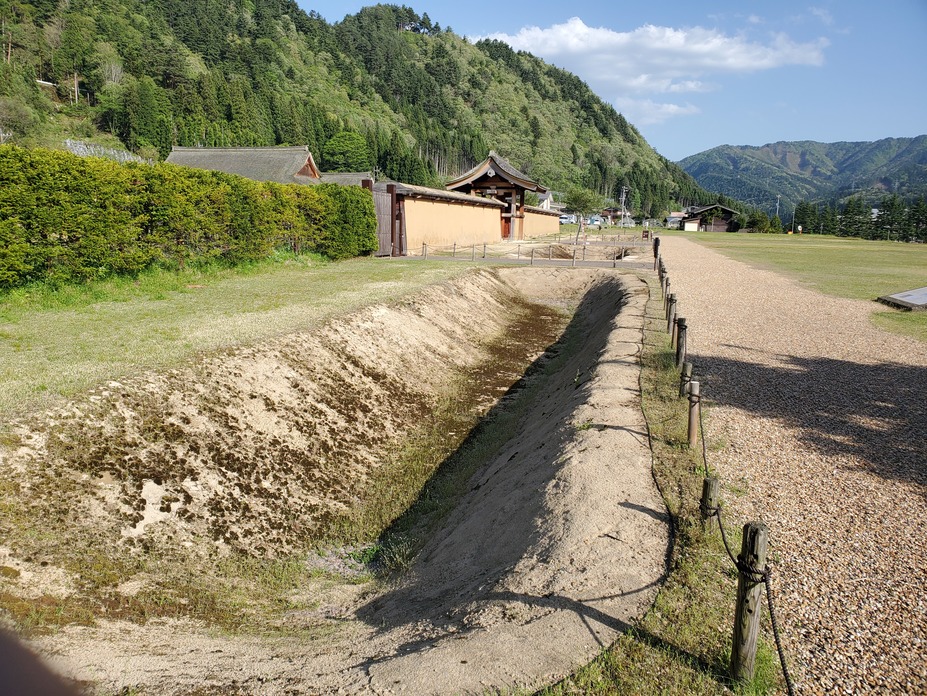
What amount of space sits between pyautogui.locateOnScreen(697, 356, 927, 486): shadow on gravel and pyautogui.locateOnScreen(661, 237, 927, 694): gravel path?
0.02 meters

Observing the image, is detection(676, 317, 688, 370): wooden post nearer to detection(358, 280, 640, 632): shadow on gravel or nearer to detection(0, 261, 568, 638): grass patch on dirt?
detection(358, 280, 640, 632): shadow on gravel

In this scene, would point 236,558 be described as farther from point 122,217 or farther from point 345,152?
point 345,152

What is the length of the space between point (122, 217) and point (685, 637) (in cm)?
1400

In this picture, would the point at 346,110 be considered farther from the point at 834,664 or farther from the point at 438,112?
the point at 834,664

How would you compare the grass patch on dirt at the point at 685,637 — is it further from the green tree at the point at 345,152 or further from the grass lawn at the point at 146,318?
the green tree at the point at 345,152

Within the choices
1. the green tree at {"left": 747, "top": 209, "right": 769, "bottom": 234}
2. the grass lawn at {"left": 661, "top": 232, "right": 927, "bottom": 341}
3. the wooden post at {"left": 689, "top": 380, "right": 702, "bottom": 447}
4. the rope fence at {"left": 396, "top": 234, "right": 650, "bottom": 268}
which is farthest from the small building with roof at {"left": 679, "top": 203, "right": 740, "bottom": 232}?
the wooden post at {"left": 689, "top": 380, "right": 702, "bottom": 447}

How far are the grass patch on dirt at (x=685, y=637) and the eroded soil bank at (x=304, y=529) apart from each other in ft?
0.47

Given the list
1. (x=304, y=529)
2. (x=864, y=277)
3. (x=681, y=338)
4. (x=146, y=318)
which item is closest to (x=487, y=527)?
(x=304, y=529)

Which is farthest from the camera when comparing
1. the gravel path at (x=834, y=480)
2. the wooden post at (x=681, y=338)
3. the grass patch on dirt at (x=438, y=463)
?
the wooden post at (x=681, y=338)

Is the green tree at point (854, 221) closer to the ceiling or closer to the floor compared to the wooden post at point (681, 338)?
closer to the ceiling

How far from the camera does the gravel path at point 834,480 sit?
143 inches

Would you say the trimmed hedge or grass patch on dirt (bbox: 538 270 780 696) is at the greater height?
the trimmed hedge

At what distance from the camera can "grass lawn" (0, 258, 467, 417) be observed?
7301mm

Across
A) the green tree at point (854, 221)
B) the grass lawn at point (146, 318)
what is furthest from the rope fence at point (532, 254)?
the green tree at point (854, 221)
